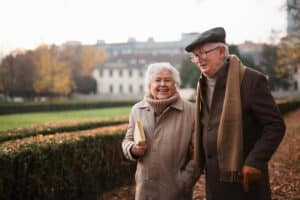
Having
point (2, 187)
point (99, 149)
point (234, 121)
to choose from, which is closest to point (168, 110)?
point (234, 121)

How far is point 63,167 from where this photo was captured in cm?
441

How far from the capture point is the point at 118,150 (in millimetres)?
5750

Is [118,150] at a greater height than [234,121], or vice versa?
[234,121]

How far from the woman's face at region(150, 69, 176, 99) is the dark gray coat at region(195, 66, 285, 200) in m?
0.42

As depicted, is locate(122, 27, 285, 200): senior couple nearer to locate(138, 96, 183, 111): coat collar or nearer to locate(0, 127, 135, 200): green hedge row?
locate(138, 96, 183, 111): coat collar

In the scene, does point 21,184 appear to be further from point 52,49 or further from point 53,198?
point 52,49

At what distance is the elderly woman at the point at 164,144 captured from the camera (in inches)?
107

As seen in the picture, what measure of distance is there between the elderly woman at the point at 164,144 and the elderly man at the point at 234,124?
1.07 ft

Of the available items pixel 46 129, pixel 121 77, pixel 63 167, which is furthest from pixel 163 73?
pixel 121 77

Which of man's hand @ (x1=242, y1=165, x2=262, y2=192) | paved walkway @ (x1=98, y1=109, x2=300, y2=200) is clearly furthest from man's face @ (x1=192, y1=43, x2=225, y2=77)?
paved walkway @ (x1=98, y1=109, x2=300, y2=200)

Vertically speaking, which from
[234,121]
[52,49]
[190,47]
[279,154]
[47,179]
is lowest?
[279,154]

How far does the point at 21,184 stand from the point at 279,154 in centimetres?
712

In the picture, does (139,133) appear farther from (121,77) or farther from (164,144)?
(121,77)

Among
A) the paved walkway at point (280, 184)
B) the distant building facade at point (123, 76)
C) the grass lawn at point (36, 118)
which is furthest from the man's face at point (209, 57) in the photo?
the distant building facade at point (123, 76)
